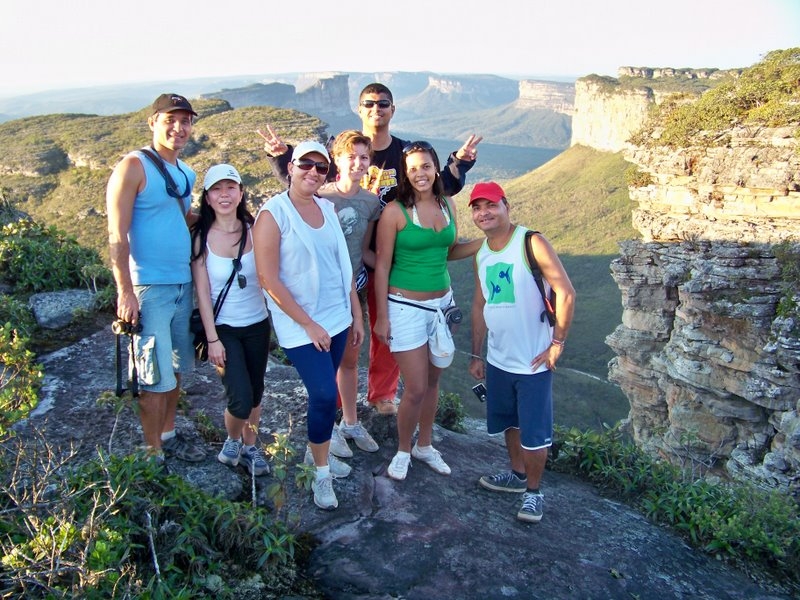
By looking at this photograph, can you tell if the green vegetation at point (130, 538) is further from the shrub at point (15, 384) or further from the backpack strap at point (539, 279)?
the backpack strap at point (539, 279)

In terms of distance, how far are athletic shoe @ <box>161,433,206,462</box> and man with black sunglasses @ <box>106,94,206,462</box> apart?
25 cm

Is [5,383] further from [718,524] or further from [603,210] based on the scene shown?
[603,210]

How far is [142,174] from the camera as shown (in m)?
3.69

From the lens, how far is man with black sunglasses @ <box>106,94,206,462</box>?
11.9 ft

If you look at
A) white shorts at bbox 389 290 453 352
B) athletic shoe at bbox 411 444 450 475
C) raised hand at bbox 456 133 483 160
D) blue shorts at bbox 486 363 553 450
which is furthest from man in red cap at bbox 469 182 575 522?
raised hand at bbox 456 133 483 160

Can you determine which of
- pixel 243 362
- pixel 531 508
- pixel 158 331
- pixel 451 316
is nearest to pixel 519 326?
pixel 451 316

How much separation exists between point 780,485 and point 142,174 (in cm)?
951

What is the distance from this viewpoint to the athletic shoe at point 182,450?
4.22m

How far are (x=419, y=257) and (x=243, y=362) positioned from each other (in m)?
1.37

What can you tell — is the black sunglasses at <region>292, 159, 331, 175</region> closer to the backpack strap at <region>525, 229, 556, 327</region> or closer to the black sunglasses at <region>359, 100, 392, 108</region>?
the black sunglasses at <region>359, 100, 392, 108</region>

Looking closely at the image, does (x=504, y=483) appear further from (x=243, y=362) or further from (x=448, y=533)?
(x=243, y=362)

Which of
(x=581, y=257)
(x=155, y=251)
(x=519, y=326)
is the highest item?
(x=155, y=251)

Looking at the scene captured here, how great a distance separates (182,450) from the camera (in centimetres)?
427

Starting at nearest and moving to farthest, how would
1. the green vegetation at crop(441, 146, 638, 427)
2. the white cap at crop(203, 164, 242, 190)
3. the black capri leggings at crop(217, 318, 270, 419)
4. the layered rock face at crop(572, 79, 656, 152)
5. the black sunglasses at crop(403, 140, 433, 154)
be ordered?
the white cap at crop(203, 164, 242, 190) < the black capri leggings at crop(217, 318, 270, 419) < the black sunglasses at crop(403, 140, 433, 154) < the green vegetation at crop(441, 146, 638, 427) < the layered rock face at crop(572, 79, 656, 152)
